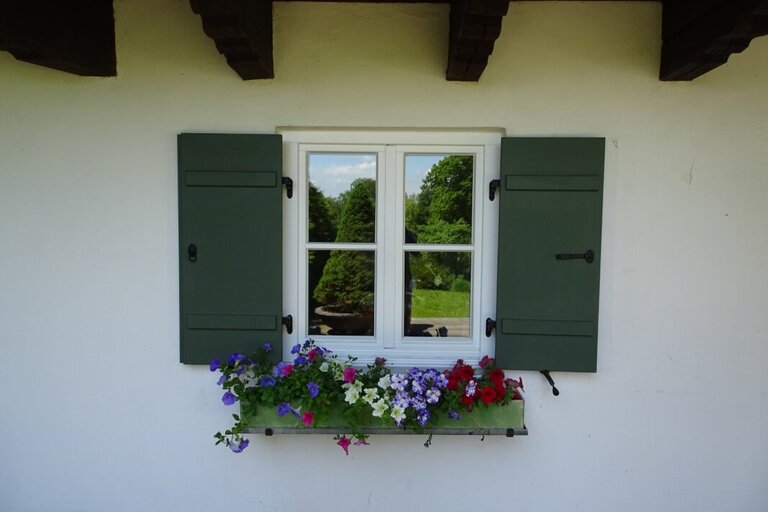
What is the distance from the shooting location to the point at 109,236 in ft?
6.75

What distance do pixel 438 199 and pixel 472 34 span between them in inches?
28.6

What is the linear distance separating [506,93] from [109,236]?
1.94 metres

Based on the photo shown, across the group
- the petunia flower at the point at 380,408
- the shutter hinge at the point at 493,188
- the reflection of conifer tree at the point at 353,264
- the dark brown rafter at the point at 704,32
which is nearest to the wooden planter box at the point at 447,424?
the petunia flower at the point at 380,408

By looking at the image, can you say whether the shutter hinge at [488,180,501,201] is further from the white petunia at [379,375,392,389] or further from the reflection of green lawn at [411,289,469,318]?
the white petunia at [379,375,392,389]

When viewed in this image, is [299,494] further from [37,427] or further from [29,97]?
[29,97]

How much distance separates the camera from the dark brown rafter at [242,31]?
1.54m

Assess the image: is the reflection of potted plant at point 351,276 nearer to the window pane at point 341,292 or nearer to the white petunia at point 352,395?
the window pane at point 341,292

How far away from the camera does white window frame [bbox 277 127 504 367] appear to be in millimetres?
2051

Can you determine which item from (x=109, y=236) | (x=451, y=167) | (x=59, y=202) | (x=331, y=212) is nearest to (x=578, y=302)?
(x=451, y=167)

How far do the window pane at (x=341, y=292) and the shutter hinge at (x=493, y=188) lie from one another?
2.03ft

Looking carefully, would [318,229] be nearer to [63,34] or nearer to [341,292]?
[341,292]

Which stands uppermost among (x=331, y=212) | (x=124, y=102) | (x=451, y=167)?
(x=124, y=102)

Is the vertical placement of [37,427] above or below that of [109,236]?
below

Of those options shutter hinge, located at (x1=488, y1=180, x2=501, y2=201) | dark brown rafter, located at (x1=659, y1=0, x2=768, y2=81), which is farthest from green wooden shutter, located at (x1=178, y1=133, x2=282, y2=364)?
dark brown rafter, located at (x1=659, y1=0, x2=768, y2=81)
